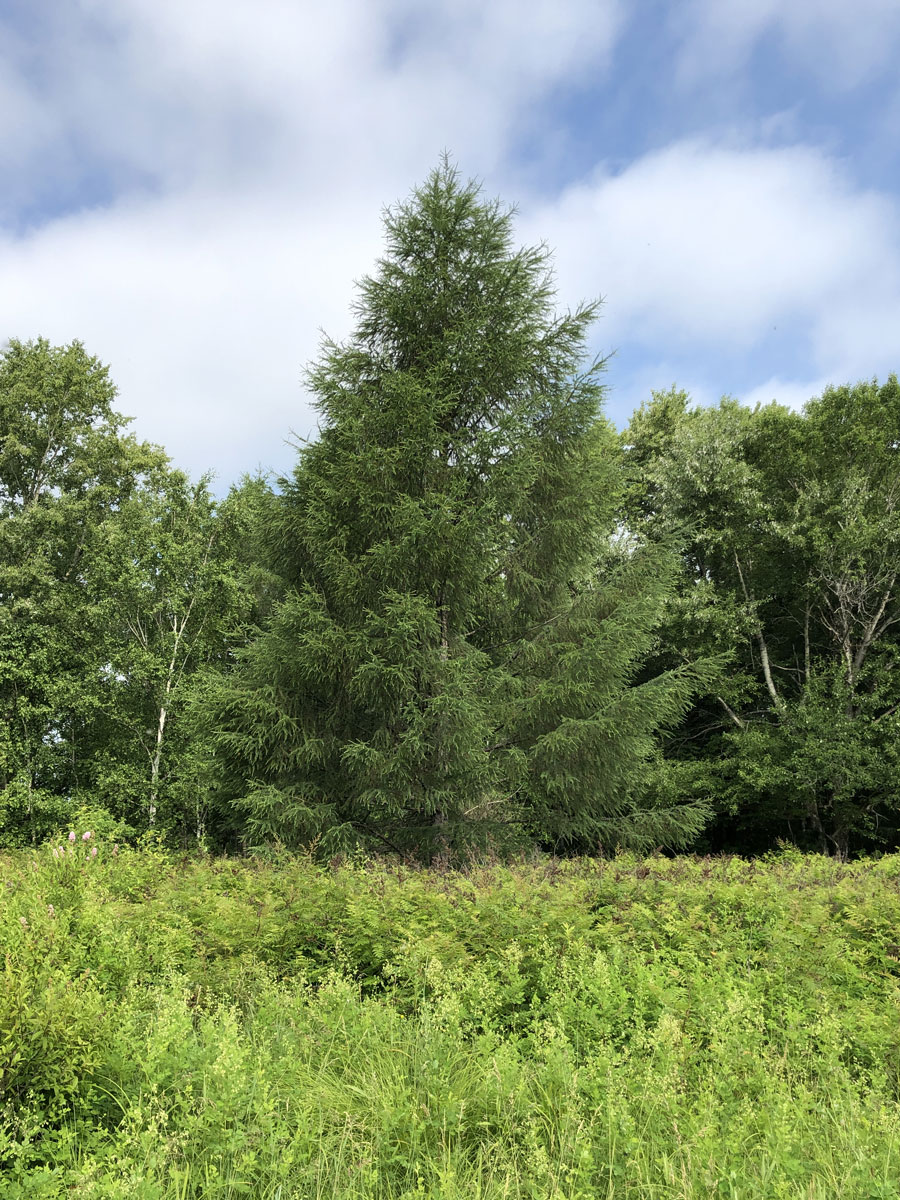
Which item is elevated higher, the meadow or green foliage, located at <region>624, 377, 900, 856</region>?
green foliage, located at <region>624, 377, 900, 856</region>

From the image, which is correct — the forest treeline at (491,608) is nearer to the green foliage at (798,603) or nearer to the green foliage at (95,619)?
the green foliage at (798,603)

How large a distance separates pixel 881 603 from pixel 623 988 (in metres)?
15.7

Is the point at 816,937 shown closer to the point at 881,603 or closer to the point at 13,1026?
the point at 13,1026

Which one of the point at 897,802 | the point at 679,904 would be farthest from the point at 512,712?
the point at 897,802

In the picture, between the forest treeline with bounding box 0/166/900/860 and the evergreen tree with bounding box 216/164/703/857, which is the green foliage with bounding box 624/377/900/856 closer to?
the forest treeline with bounding box 0/166/900/860

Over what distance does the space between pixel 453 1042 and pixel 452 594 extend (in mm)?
6940

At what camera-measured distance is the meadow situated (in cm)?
257

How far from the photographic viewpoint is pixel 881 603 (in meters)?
16.7

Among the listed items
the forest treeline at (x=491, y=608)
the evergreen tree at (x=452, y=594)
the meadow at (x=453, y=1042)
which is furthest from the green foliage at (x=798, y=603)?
Answer: the meadow at (x=453, y=1042)

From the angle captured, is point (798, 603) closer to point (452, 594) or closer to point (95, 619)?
point (452, 594)

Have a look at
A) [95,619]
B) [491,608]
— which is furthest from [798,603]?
[95,619]

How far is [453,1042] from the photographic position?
343 centimetres

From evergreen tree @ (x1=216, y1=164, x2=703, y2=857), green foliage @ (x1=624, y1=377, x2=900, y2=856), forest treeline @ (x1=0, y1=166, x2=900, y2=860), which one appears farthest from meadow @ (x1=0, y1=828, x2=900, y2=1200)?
green foliage @ (x1=624, y1=377, x2=900, y2=856)

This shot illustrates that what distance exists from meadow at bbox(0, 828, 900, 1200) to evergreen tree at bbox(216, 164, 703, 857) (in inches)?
142
